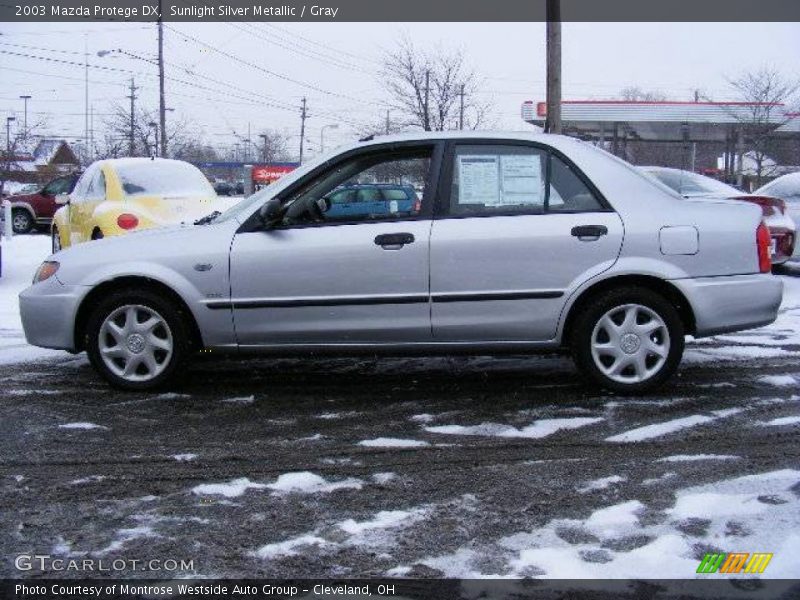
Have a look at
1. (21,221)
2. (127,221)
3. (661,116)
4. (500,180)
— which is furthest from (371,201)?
(661,116)

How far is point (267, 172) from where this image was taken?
48.4 m

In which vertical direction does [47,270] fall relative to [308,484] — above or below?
above

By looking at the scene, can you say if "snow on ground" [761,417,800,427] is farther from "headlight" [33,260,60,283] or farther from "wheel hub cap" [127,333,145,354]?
"headlight" [33,260,60,283]

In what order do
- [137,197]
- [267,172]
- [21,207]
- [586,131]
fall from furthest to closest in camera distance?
[267,172] → [586,131] → [21,207] → [137,197]

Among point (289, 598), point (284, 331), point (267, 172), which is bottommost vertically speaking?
point (289, 598)

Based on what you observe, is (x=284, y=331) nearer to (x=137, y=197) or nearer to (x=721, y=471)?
(x=721, y=471)

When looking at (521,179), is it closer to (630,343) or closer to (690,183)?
(630,343)

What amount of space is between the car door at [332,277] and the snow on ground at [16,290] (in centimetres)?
247

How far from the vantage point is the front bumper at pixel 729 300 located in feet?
18.3

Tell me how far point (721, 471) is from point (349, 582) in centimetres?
198

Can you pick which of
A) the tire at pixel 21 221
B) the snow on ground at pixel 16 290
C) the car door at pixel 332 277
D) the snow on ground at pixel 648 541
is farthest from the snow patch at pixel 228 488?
the tire at pixel 21 221

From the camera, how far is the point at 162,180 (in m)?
10.4

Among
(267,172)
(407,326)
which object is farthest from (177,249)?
(267,172)

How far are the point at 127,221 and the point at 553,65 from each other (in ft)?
21.7
